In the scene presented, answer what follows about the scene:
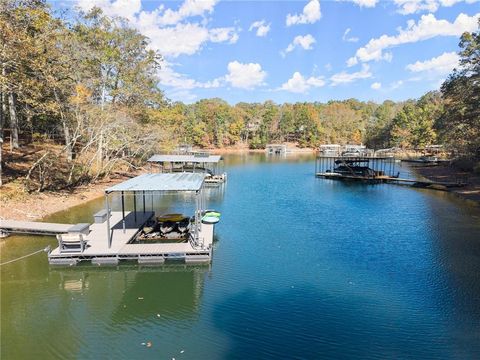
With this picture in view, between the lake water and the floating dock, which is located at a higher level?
the floating dock

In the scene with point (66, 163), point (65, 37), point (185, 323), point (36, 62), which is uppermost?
point (65, 37)

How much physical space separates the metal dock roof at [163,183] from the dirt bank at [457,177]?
23.1m

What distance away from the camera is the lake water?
9.58 m

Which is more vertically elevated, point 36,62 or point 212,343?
point 36,62

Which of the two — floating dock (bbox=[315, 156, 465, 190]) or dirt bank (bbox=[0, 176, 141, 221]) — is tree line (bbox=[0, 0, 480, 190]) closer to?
dirt bank (bbox=[0, 176, 141, 221])

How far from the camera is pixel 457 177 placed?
4172 cm

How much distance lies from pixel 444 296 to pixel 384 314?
9.28 feet

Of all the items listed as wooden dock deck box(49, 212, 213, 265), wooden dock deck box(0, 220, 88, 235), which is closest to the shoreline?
wooden dock deck box(0, 220, 88, 235)

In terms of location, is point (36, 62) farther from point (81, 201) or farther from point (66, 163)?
point (66, 163)

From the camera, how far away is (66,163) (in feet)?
104

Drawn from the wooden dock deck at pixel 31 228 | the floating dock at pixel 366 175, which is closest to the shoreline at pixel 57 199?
the wooden dock deck at pixel 31 228

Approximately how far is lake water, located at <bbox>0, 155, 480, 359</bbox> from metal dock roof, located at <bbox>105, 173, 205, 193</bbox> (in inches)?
126

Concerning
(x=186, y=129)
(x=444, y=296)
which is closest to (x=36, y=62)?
(x=444, y=296)

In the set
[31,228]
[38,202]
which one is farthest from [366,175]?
[31,228]
